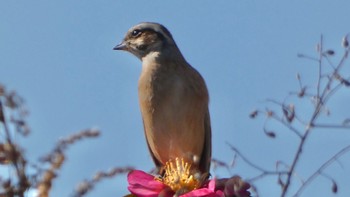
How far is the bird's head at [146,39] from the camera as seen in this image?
5.32m

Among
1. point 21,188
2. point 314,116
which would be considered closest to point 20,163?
point 21,188

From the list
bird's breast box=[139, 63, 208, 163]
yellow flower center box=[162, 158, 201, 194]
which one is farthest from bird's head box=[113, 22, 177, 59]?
yellow flower center box=[162, 158, 201, 194]

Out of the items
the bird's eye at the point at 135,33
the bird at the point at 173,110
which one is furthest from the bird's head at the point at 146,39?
the bird at the point at 173,110

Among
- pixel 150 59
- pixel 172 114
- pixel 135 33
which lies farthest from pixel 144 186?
pixel 135 33

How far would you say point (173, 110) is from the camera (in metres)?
4.80

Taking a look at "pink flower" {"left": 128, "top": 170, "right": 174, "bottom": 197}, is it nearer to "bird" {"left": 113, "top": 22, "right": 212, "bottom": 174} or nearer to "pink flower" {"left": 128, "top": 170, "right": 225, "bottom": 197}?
"pink flower" {"left": 128, "top": 170, "right": 225, "bottom": 197}

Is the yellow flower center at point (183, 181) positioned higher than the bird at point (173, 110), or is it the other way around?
the yellow flower center at point (183, 181)

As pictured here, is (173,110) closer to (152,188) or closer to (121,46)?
(121,46)

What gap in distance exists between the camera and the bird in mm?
4762

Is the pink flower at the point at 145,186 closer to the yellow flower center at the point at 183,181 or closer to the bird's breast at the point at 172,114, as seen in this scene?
the yellow flower center at the point at 183,181

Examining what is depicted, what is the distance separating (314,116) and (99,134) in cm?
48

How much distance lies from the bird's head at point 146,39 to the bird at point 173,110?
141 millimetres

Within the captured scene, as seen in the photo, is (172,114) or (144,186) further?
(172,114)

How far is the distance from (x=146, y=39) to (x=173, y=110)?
84 cm
